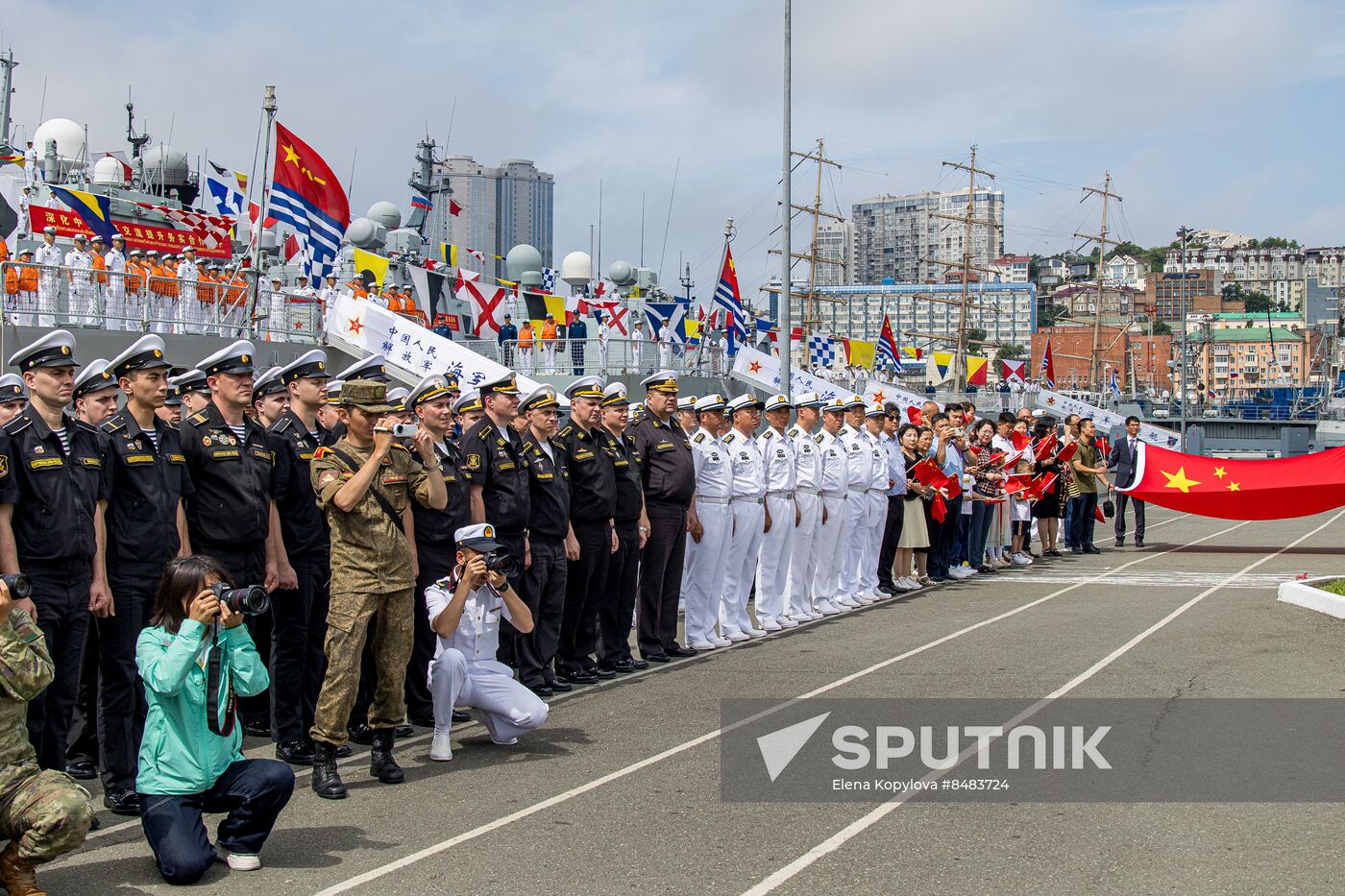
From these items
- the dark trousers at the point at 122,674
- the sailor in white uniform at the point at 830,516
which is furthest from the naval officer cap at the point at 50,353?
the sailor in white uniform at the point at 830,516

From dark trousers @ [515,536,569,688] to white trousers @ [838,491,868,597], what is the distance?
16.8ft

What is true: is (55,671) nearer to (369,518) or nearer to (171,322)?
(369,518)

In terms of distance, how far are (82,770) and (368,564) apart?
191 cm

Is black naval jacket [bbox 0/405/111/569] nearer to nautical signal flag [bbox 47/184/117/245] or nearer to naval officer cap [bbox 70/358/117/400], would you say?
naval officer cap [bbox 70/358/117/400]

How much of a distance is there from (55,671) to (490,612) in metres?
2.30

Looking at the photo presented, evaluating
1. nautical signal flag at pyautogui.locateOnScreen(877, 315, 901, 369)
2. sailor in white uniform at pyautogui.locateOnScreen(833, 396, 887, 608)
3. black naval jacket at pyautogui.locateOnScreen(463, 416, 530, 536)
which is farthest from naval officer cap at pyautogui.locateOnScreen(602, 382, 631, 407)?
nautical signal flag at pyautogui.locateOnScreen(877, 315, 901, 369)

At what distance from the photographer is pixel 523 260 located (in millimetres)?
40188

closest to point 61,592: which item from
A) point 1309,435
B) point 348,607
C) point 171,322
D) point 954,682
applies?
point 348,607

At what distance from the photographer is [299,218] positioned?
1869cm

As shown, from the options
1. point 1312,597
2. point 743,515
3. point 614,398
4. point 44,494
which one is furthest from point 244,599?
point 1312,597

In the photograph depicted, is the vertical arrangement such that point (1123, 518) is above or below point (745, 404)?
below

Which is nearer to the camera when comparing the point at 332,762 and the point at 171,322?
the point at 332,762

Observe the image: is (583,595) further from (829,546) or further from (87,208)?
(87,208)

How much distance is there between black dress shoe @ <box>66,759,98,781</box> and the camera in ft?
22.2
